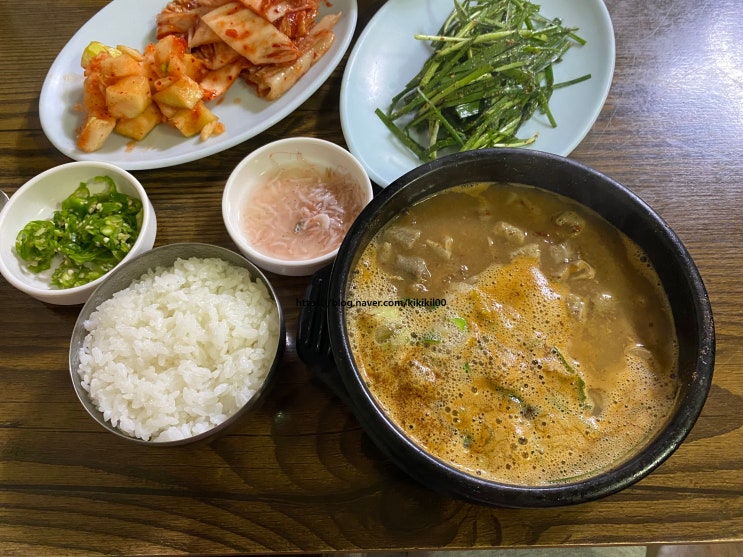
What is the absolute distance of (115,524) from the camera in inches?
62.9

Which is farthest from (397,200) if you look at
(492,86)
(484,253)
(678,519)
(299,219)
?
(678,519)

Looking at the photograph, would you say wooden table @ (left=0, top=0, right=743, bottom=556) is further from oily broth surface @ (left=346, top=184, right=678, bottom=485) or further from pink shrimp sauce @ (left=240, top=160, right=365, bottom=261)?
oily broth surface @ (left=346, top=184, right=678, bottom=485)

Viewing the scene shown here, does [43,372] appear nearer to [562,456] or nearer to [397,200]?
[397,200]

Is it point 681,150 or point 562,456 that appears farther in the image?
point 681,150

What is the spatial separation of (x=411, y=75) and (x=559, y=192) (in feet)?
3.58

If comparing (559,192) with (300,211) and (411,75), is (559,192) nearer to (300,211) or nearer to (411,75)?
(300,211)

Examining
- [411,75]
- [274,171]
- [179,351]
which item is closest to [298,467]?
[179,351]

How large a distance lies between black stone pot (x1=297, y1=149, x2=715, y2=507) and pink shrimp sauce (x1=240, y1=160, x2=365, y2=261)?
1.23 ft

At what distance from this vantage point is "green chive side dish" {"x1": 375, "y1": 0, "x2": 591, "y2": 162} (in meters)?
2.16

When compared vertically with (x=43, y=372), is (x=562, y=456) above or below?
above

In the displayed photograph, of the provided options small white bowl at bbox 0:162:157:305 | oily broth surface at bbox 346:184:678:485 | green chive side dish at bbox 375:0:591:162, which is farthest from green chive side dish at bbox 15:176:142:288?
green chive side dish at bbox 375:0:591:162

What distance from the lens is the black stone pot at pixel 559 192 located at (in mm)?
1146

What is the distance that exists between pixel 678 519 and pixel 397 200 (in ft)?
4.12

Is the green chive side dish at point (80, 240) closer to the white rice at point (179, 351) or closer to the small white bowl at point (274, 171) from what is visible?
the white rice at point (179, 351)
